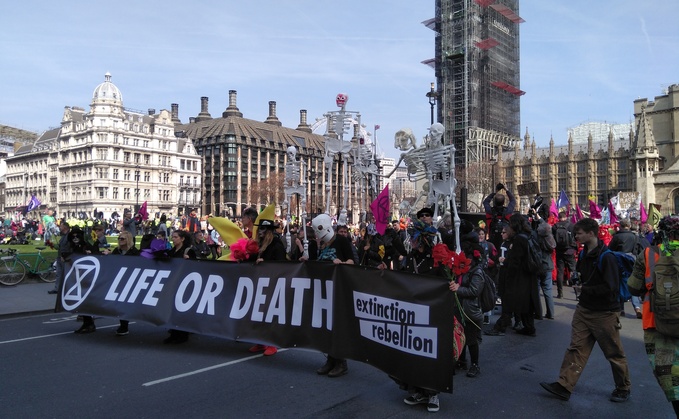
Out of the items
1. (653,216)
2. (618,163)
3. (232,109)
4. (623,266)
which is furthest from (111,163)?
(623,266)

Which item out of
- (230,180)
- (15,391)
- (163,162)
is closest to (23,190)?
(163,162)

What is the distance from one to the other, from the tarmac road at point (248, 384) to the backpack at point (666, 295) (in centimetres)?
124

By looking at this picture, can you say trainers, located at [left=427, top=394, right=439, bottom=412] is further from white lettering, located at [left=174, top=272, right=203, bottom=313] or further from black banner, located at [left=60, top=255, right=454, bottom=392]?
white lettering, located at [left=174, top=272, right=203, bottom=313]

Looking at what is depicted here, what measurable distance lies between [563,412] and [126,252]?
7496 mm

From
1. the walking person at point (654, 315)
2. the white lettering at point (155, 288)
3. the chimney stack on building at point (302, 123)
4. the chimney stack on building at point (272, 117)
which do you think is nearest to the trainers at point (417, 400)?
the walking person at point (654, 315)

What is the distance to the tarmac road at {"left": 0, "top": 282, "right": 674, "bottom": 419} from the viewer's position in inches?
213

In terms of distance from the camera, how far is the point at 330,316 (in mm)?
6527

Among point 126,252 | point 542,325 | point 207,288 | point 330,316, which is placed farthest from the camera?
point 542,325

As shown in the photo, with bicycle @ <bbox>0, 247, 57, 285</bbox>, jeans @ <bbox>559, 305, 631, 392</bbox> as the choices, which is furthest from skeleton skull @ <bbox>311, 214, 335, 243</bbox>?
bicycle @ <bbox>0, 247, 57, 285</bbox>

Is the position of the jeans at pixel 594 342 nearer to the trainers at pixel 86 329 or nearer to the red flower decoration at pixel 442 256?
the red flower decoration at pixel 442 256

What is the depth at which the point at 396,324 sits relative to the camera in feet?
18.8

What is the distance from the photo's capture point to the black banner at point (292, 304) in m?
5.48

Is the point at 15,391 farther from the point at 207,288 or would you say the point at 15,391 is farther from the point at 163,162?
the point at 163,162

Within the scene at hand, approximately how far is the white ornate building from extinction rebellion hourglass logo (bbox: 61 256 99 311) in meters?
79.9
